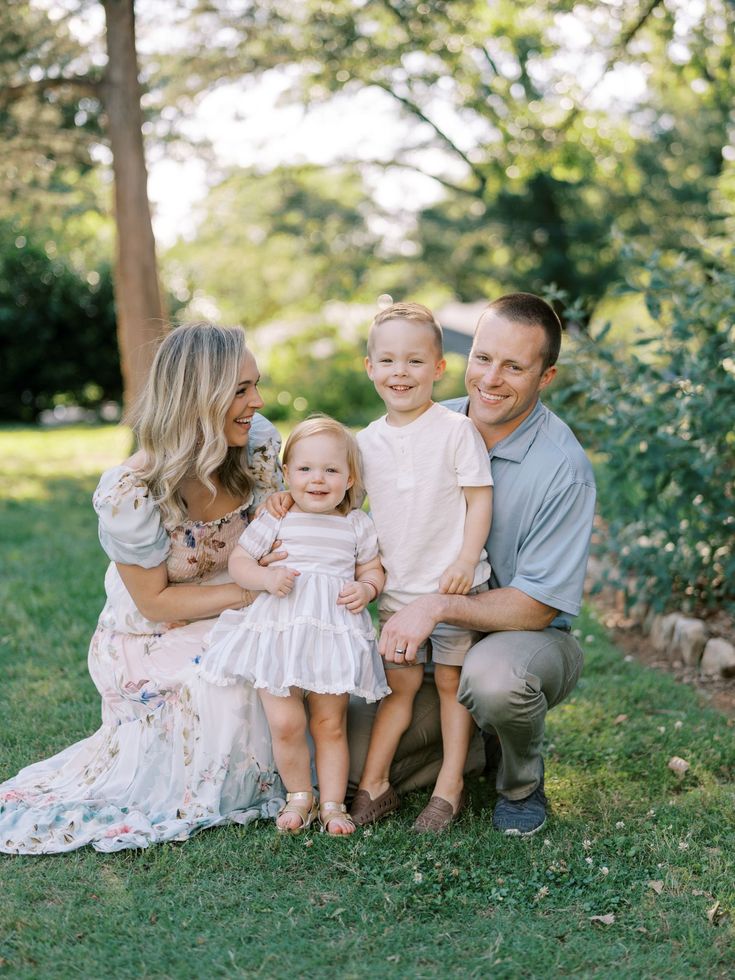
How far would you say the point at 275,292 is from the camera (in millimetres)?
24922

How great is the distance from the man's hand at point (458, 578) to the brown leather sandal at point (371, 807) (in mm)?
699

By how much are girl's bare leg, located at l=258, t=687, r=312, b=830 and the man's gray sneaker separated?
598mm

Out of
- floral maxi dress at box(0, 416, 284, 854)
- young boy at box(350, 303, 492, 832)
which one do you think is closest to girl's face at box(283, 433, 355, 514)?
young boy at box(350, 303, 492, 832)

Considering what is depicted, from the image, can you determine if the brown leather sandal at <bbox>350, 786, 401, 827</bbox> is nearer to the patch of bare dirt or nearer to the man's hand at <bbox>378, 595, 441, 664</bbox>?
the man's hand at <bbox>378, 595, 441, 664</bbox>

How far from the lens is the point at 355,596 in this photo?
309cm

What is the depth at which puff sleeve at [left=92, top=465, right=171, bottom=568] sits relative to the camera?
3.09 metres

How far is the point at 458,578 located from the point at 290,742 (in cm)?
71

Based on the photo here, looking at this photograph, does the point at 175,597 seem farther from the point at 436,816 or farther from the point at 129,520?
the point at 436,816

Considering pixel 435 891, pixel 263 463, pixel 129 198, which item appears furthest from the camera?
pixel 129 198

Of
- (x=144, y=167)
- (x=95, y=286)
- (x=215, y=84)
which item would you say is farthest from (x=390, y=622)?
(x=95, y=286)

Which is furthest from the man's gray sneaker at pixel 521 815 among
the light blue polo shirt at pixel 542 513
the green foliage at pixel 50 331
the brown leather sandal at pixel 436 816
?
the green foliage at pixel 50 331

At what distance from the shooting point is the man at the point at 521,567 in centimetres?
307

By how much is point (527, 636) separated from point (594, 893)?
2.46 ft

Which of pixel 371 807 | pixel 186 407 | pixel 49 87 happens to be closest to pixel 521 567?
pixel 371 807
